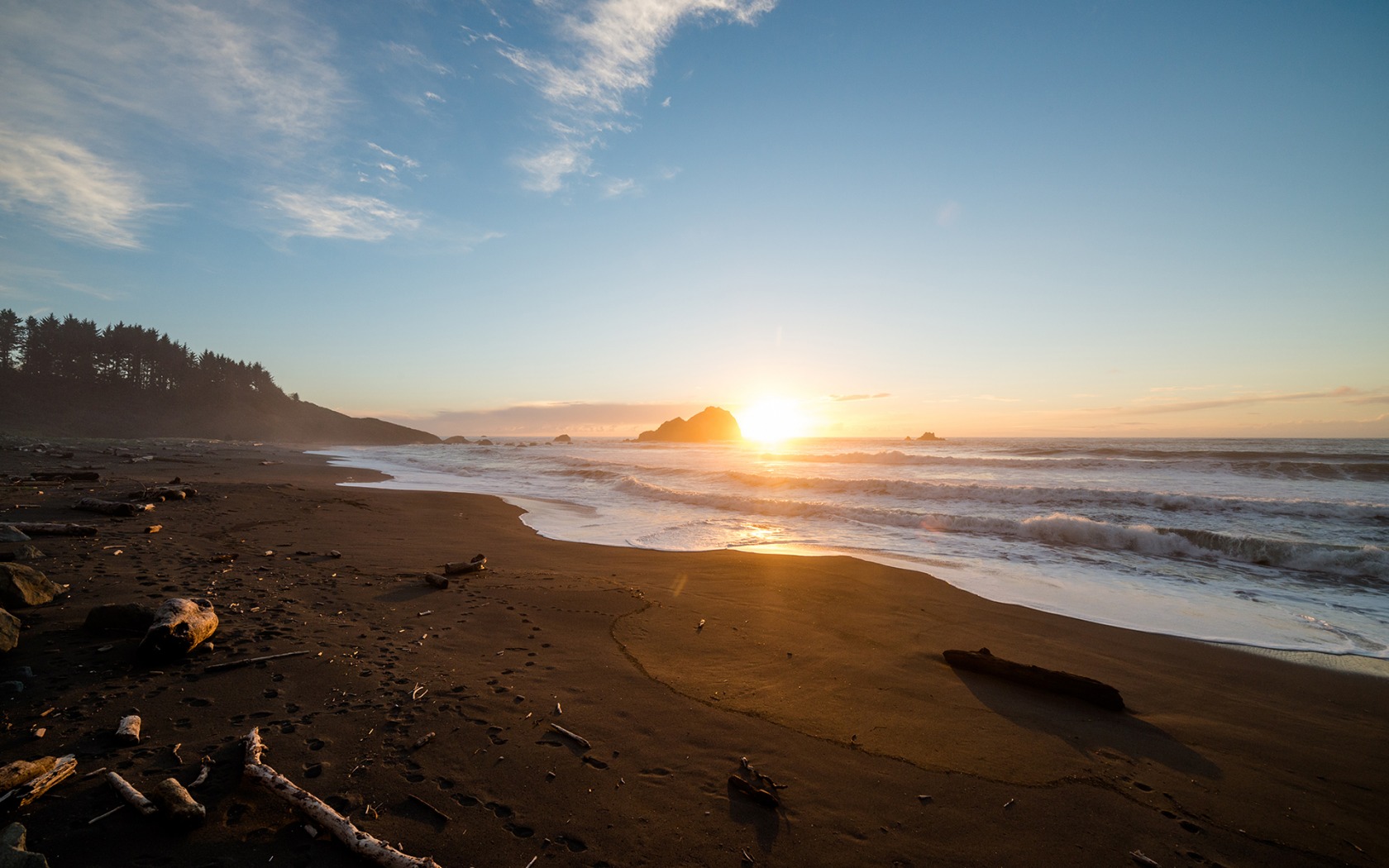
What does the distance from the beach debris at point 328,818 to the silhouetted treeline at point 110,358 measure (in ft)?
285

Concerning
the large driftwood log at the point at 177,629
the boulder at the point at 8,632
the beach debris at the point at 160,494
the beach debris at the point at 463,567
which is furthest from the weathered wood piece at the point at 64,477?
the large driftwood log at the point at 177,629

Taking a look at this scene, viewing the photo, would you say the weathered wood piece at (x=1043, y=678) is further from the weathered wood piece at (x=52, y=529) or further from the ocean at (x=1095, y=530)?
the weathered wood piece at (x=52, y=529)

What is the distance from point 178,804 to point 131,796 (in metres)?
0.27

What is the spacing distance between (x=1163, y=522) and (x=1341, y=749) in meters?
12.8

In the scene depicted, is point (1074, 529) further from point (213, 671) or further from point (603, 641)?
point (213, 671)

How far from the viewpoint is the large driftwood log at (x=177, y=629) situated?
165 inches

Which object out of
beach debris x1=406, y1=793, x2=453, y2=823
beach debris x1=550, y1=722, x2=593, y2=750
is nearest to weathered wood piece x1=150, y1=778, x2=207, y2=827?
beach debris x1=406, y1=793, x2=453, y2=823

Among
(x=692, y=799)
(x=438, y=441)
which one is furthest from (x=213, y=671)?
(x=438, y=441)

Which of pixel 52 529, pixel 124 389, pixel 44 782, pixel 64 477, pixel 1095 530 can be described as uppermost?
pixel 124 389

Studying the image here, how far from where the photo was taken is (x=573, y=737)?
370 cm

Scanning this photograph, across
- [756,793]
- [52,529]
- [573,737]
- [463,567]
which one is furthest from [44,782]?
[52,529]

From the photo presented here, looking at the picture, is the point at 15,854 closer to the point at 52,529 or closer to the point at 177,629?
the point at 177,629

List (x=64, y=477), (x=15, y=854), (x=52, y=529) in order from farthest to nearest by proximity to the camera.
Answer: (x=64, y=477) → (x=52, y=529) → (x=15, y=854)

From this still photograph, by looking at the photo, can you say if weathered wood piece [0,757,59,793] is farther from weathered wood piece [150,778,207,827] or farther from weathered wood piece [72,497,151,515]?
weathered wood piece [72,497,151,515]
